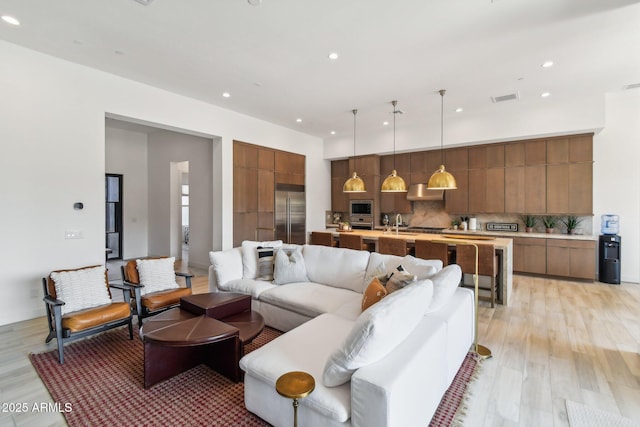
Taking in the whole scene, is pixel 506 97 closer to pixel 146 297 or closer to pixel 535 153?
pixel 535 153

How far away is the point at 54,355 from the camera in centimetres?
295

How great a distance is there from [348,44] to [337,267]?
2.62m

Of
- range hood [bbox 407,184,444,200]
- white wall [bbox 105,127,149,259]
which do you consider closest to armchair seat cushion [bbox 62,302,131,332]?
white wall [bbox 105,127,149,259]

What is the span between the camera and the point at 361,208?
8.19m

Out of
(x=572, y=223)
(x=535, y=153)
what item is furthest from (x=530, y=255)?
(x=535, y=153)

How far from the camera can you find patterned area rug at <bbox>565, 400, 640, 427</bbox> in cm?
202

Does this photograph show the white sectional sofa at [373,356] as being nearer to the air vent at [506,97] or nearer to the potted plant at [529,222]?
the air vent at [506,97]

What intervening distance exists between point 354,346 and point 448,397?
1253mm

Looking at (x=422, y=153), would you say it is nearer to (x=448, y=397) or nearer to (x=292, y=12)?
(x=292, y=12)

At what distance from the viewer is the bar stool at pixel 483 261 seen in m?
4.28

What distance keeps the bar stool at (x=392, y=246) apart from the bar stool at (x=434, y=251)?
218 millimetres

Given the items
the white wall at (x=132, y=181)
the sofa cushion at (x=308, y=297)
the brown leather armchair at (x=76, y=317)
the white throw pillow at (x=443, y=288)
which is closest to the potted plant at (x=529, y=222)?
the white throw pillow at (x=443, y=288)

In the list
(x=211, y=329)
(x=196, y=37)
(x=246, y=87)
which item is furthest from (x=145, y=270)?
(x=246, y=87)

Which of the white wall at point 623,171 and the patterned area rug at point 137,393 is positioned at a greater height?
the white wall at point 623,171
